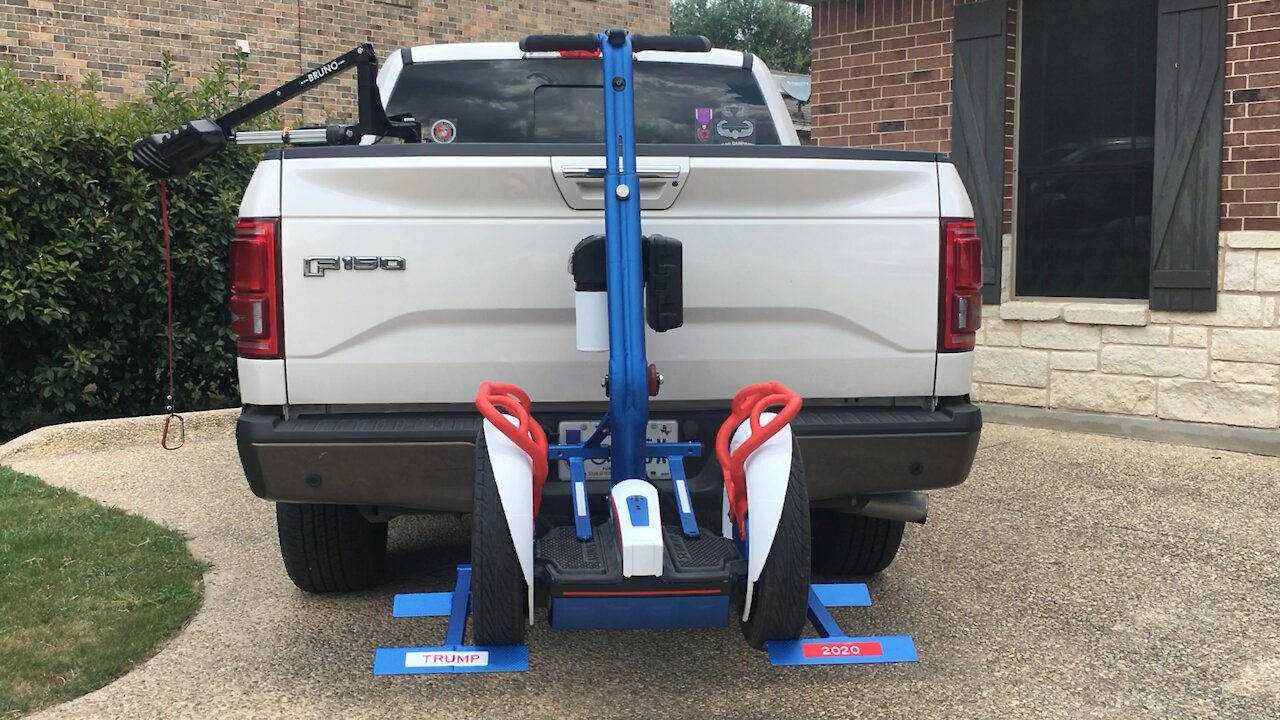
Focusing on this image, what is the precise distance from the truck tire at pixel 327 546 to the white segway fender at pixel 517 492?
1.25 metres

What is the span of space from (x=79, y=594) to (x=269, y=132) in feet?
6.20

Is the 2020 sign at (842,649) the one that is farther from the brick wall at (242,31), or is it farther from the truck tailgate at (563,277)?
the brick wall at (242,31)

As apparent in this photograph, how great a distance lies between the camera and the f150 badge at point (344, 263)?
329cm

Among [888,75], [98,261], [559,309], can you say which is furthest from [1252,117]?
[98,261]

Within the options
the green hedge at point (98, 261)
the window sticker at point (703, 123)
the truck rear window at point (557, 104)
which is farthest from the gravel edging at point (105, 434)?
the window sticker at point (703, 123)

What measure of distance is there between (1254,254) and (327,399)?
6026 millimetres

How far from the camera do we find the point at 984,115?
27.1ft

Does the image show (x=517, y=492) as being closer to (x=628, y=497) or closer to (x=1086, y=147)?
(x=628, y=497)

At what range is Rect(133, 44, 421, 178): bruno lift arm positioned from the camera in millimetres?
3988

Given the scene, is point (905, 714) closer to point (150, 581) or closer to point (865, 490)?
point (865, 490)

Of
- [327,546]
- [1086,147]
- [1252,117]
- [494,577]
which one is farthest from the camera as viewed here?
[1086,147]

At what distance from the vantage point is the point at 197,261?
320 inches

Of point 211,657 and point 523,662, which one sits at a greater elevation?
point 523,662

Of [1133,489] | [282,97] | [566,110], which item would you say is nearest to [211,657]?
[282,97]
